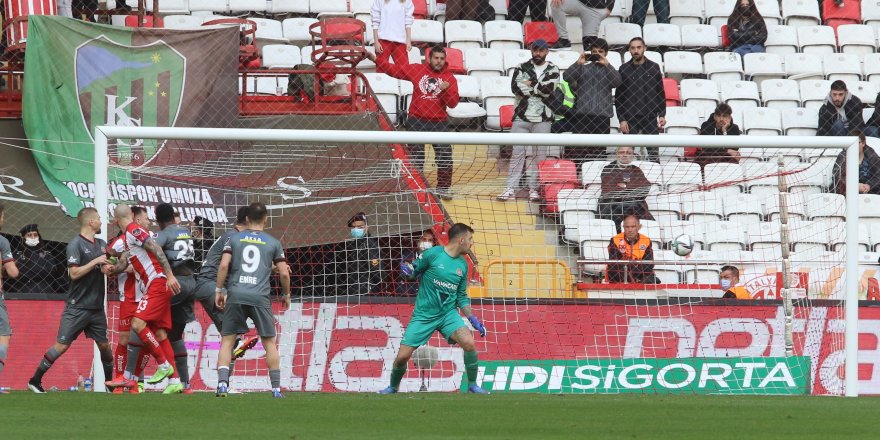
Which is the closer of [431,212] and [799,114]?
[431,212]

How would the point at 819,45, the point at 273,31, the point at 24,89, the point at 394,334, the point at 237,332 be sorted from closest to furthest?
the point at 237,332
the point at 394,334
the point at 24,89
the point at 273,31
the point at 819,45

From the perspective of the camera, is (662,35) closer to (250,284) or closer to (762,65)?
(762,65)

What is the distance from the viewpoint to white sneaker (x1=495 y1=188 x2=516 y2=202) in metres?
14.9

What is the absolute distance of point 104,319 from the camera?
1238 cm

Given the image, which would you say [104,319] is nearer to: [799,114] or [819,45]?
[799,114]

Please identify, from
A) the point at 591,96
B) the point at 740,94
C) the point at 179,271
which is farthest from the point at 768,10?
the point at 179,271

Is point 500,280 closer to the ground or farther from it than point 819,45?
closer to the ground

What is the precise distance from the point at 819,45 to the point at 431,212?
843 cm

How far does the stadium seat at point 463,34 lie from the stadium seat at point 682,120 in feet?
9.57

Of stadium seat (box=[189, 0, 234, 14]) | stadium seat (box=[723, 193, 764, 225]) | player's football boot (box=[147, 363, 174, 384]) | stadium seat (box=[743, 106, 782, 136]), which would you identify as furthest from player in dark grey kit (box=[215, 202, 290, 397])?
stadium seat (box=[743, 106, 782, 136])

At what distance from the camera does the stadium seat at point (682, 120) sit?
59.5ft

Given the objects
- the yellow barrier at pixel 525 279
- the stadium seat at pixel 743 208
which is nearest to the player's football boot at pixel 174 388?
the yellow barrier at pixel 525 279

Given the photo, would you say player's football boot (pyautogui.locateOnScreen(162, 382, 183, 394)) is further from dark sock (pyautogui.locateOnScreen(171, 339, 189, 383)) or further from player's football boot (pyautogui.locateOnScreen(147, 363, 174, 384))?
Result: dark sock (pyautogui.locateOnScreen(171, 339, 189, 383))

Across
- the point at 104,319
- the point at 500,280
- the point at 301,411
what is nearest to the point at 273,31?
the point at 500,280
